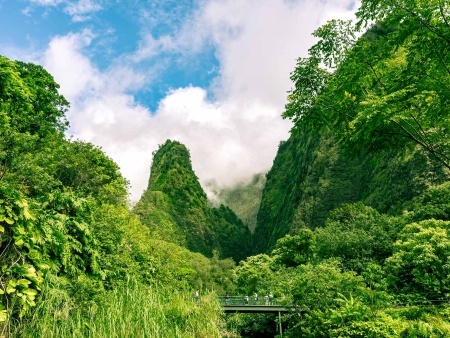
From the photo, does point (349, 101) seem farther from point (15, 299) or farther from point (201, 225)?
point (201, 225)

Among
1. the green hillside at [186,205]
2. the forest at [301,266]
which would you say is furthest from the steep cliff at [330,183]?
the green hillside at [186,205]

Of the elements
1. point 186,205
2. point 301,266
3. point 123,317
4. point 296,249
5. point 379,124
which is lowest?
point 123,317

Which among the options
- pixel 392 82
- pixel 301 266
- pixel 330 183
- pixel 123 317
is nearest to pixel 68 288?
pixel 123 317

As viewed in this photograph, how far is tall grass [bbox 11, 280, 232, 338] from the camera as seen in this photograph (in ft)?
15.8

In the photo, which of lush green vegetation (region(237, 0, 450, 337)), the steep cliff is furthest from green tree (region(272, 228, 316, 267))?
lush green vegetation (region(237, 0, 450, 337))

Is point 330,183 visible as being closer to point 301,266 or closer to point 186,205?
point 186,205

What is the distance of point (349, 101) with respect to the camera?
8.66 m

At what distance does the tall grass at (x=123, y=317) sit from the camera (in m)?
4.82

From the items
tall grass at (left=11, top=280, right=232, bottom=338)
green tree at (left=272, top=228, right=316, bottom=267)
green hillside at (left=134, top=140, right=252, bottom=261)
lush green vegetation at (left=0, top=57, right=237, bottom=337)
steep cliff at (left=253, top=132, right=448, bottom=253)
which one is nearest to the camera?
tall grass at (left=11, top=280, right=232, bottom=338)

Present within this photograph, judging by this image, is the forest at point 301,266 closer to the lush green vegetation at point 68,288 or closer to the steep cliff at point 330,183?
the lush green vegetation at point 68,288

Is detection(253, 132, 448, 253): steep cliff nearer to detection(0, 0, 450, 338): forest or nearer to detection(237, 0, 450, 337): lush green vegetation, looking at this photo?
detection(237, 0, 450, 337): lush green vegetation

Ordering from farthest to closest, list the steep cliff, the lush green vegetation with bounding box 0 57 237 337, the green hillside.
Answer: the green hillside
the steep cliff
the lush green vegetation with bounding box 0 57 237 337

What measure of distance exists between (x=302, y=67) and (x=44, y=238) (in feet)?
25.1

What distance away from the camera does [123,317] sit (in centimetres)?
559
